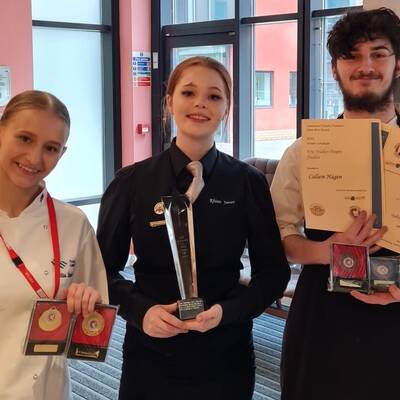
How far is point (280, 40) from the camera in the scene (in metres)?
5.51

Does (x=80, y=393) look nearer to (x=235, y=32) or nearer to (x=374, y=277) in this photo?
(x=374, y=277)

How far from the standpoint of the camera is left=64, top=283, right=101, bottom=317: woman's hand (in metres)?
1.48

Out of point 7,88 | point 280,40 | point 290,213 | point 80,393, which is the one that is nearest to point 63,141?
point 290,213

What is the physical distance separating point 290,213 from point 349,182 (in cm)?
30

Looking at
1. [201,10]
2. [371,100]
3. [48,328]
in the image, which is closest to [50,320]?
[48,328]

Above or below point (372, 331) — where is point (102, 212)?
above

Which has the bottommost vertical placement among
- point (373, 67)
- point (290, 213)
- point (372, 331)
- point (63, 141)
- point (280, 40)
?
point (372, 331)

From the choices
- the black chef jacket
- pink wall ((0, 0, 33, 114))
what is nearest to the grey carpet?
the black chef jacket

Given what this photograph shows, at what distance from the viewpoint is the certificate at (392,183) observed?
1562 mm

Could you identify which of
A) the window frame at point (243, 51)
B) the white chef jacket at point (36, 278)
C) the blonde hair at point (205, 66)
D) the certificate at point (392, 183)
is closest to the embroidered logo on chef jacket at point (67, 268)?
the white chef jacket at point (36, 278)

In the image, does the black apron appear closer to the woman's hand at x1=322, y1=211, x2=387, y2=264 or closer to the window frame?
the woman's hand at x1=322, y1=211, x2=387, y2=264

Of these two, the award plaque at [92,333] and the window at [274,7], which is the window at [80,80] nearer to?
the window at [274,7]

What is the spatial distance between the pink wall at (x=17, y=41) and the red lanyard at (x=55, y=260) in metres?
3.83

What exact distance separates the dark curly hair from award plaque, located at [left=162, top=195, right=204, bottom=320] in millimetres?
634
